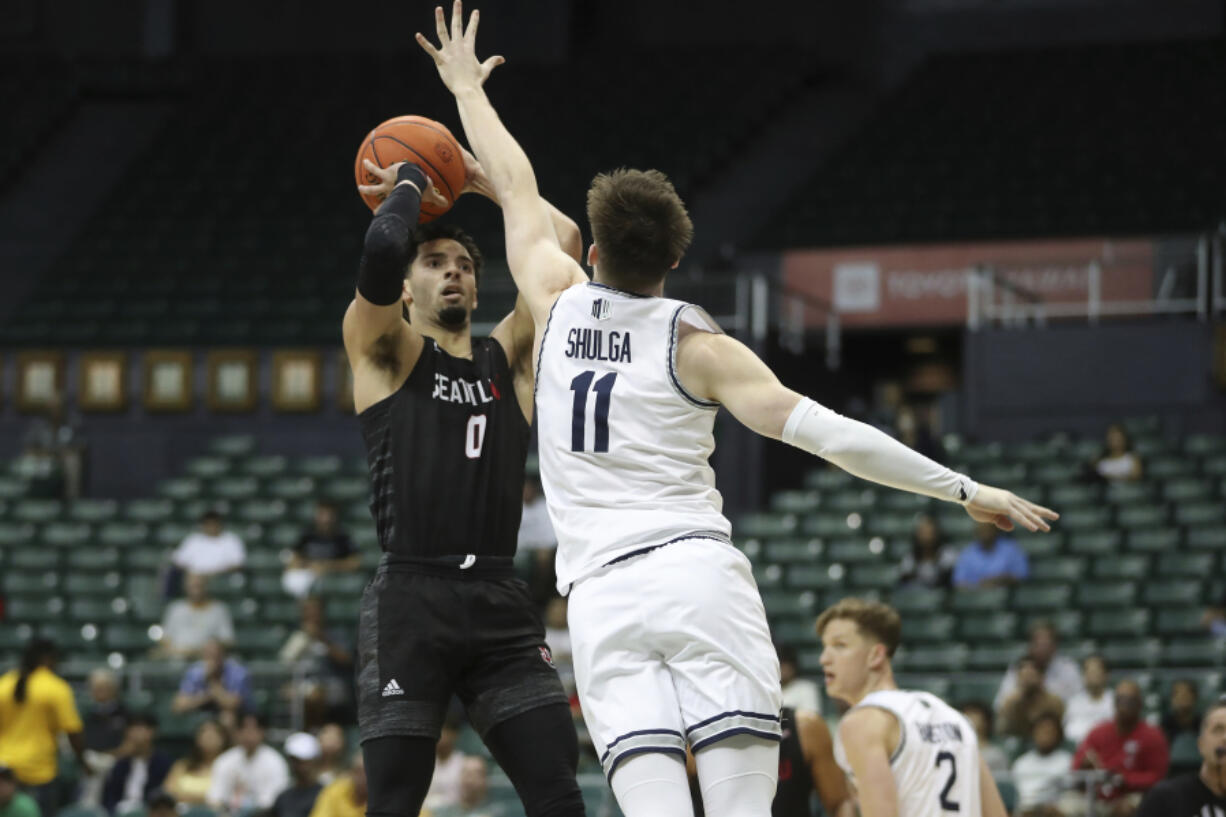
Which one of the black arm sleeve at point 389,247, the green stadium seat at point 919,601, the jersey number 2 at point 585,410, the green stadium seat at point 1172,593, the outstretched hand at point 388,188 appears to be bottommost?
the green stadium seat at point 919,601

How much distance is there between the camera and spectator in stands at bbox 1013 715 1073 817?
395 inches

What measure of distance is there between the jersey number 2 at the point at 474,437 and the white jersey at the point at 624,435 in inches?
28.8

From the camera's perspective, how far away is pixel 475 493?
16.4 feet

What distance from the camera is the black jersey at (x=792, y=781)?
20.7 ft

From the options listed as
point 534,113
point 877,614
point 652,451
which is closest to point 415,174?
point 652,451

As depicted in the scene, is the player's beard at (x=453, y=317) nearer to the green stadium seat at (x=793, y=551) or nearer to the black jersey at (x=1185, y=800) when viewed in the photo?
the black jersey at (x=1185, y=800)

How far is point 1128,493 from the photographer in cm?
1494

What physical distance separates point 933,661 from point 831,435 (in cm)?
883

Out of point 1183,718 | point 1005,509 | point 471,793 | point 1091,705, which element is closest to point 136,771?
point 471,793

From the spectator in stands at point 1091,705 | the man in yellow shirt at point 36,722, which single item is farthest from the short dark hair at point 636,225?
the man in yellow shirt at point 36,722

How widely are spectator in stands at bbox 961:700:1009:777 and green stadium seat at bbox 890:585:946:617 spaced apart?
7.64ft

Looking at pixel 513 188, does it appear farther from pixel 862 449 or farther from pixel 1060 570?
pixel 1060 570

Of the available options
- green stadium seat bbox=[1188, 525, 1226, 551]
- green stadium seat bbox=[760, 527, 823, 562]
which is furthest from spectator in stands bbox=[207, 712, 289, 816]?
green stadium seat bbox=[1188, 525, 1226, 551]

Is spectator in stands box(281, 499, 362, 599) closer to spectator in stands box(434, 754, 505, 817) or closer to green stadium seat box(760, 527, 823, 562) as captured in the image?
green stadium seat box(760, 527, 823, 562)
